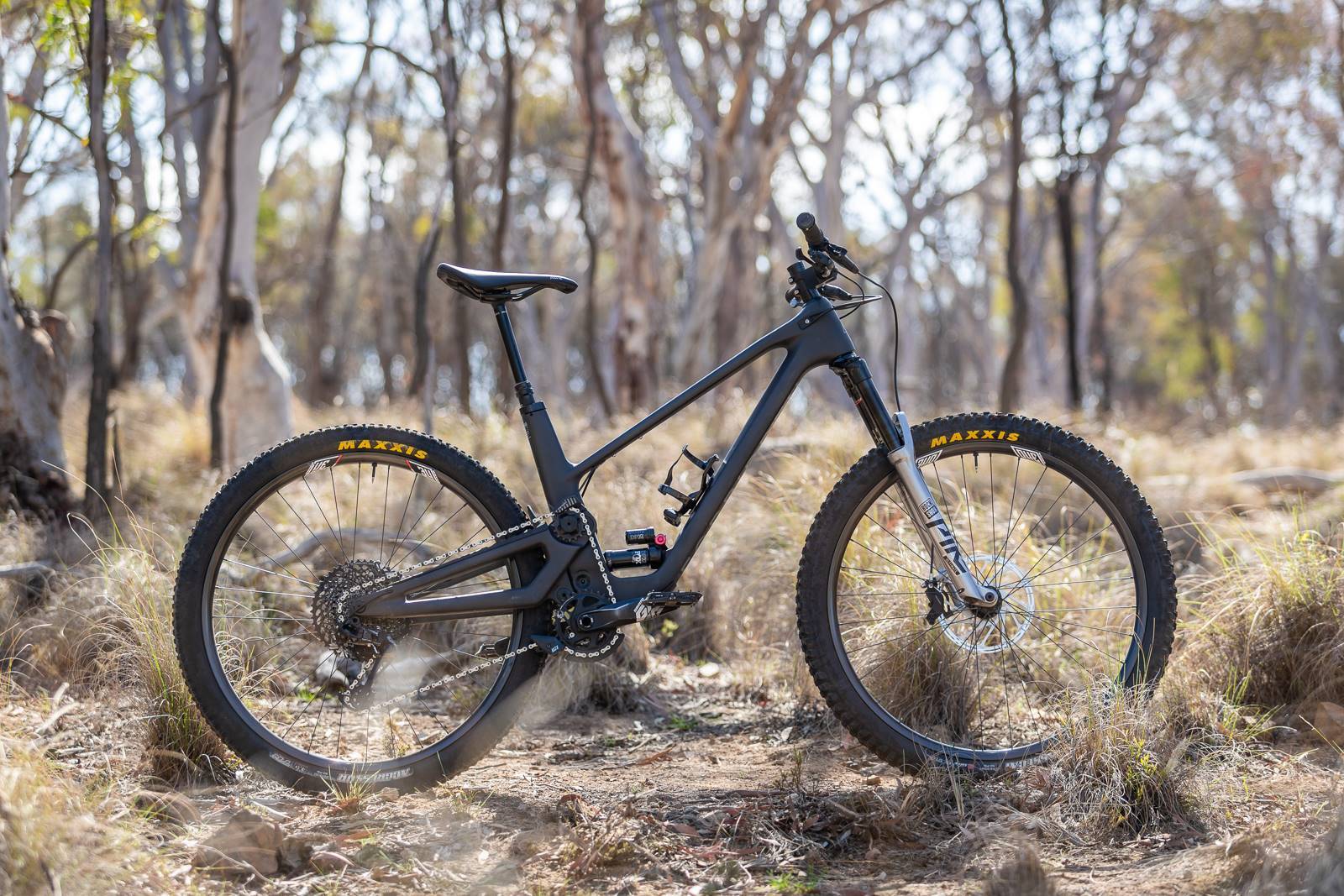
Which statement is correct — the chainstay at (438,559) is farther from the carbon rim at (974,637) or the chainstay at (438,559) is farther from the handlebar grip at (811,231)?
the handlebar grip at (811,231)

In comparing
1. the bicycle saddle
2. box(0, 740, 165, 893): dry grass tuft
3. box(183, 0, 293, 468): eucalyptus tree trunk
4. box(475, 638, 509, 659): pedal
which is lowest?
box(0, 740, 165, 893): dry grass tuft

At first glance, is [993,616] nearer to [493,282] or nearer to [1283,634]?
[1283,634]

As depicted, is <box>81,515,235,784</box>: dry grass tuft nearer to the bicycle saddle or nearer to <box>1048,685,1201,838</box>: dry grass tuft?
the bicycle saddle

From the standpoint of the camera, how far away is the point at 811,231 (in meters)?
3.05

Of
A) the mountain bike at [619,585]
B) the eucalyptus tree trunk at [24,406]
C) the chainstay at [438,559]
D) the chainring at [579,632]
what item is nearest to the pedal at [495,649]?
the mountain bike at [619,585]

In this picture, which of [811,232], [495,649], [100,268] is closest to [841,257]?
[811,232]

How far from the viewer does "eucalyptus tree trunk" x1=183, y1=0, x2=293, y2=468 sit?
7.66m

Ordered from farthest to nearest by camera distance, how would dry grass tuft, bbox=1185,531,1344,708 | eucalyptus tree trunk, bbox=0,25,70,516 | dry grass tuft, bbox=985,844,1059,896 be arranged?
eucalyptus tree trunk, bbox=0,25,70,516, dry grass tuft, bbox=1185,531,1344,708, dry grass tuft, bbox=985,844,1059,896

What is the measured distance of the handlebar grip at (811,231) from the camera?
299 cm

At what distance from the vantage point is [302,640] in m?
4.04

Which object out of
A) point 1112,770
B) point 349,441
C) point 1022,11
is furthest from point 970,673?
point 1022,11

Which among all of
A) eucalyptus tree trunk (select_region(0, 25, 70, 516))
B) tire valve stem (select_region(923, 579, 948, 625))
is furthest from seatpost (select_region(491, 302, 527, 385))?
eucalyptus tree trunk (select_region(0, 25, 70, 516))

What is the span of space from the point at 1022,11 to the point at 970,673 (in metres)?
14.7

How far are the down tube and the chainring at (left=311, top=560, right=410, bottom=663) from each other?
698 millimetres
